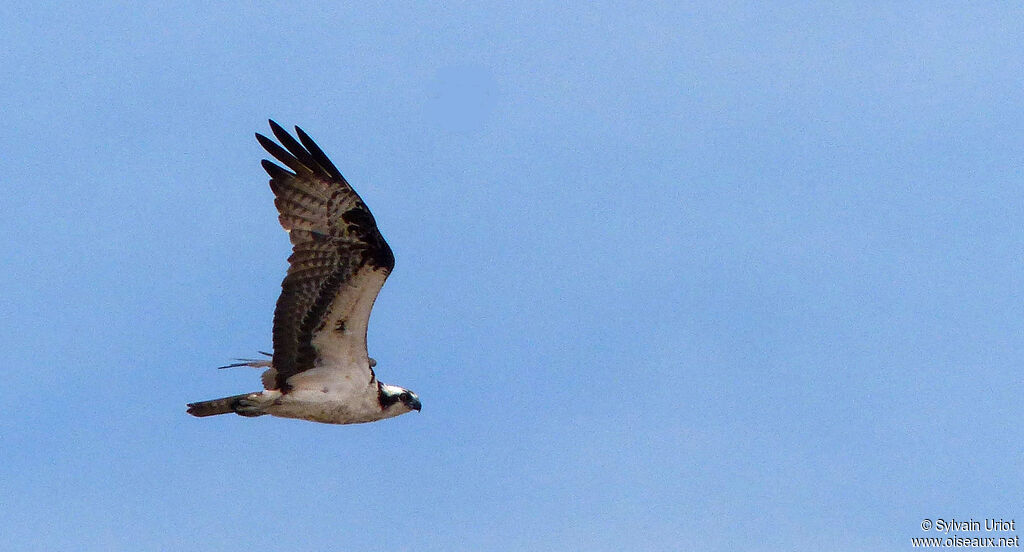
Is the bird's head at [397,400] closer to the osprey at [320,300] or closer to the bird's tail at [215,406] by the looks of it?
the osprey at [320,300]

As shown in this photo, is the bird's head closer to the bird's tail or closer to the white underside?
the white underside

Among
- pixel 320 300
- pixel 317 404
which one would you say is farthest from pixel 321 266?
pixel 317 404

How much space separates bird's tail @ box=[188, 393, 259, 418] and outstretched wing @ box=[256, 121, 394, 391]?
0.53 m

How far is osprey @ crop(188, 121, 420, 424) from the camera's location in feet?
42.7

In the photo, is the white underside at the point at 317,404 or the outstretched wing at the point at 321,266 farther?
the white underside at the point at 317,404

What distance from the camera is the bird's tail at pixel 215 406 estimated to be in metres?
13.0

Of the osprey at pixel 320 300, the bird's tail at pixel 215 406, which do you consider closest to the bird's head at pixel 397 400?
the osprey at pixel 320 300

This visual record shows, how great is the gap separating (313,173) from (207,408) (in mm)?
2913

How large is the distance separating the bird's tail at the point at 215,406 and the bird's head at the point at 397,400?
1.59 metres

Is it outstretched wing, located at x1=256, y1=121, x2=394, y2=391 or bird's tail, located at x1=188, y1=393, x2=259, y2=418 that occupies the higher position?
outstretched wing, located at x1=256, y1=121, x2=394, y2=391

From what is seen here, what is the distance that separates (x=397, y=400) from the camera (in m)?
13.6

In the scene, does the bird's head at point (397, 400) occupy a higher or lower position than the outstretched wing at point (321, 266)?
lower

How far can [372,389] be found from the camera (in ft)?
44.0

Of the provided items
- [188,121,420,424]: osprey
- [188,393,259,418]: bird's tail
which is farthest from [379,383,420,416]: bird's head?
[188,393,259,418]: bird's tail
